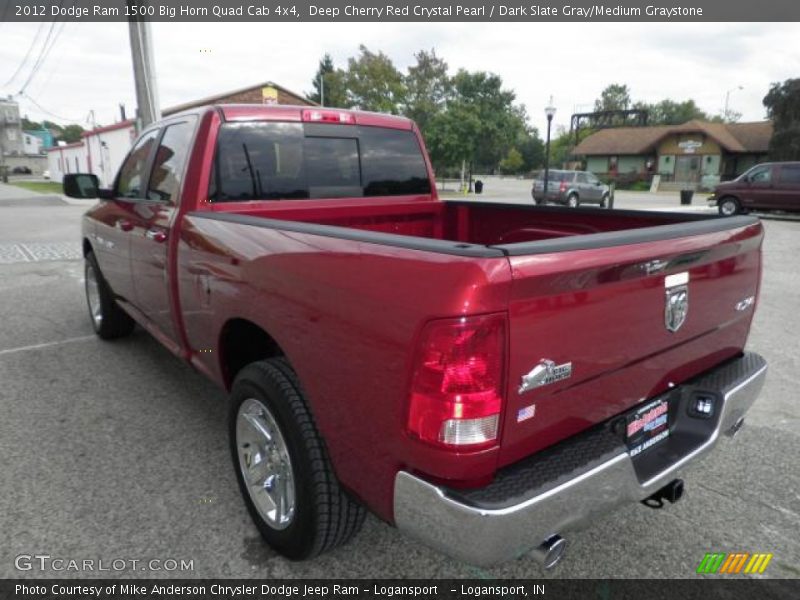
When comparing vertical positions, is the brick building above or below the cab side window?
above

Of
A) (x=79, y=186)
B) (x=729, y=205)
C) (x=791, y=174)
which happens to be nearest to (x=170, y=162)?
(x=79, y=186)

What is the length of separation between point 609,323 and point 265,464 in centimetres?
156

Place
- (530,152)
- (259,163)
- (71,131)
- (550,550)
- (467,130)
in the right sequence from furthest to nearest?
(71,131), (530,152), (467,130), (259,163), (550,550)

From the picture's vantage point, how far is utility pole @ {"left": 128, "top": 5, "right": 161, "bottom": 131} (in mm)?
11141

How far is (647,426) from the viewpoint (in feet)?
6.79

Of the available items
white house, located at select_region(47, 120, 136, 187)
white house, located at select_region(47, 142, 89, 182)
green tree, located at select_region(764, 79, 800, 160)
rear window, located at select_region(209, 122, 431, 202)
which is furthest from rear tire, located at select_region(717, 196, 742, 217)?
white house, located at select_region(47, 142, 89, 182)

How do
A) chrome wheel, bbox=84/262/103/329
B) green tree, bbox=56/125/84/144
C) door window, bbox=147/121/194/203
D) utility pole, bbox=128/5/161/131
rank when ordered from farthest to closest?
green tree, bbox=56/125/84/144, utility pole, bbox=128/5/161/131, chrome wheel, bbox=84/262/103/329, door window, bbox=147/121/194/203

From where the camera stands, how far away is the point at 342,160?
3600 millimetres

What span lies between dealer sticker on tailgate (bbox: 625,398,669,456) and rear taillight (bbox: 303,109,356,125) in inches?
99.4

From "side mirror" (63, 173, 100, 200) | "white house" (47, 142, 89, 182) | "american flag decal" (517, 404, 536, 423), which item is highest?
"white house" (47, 142, 89, 182)

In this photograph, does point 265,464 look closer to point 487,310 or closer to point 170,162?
point 487,310

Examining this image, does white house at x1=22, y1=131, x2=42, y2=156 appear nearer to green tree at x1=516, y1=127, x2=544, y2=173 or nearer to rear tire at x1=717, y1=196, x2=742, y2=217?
green tree at x1=516, y1=127, x2=544, y2=173

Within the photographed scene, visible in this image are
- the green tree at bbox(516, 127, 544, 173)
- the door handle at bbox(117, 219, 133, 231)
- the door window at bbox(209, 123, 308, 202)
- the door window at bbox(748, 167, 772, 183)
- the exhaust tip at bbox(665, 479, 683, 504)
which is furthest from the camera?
the green tree at bbox(516, 127, 544, 173)

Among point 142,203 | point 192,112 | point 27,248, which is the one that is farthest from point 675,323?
point 27,248
